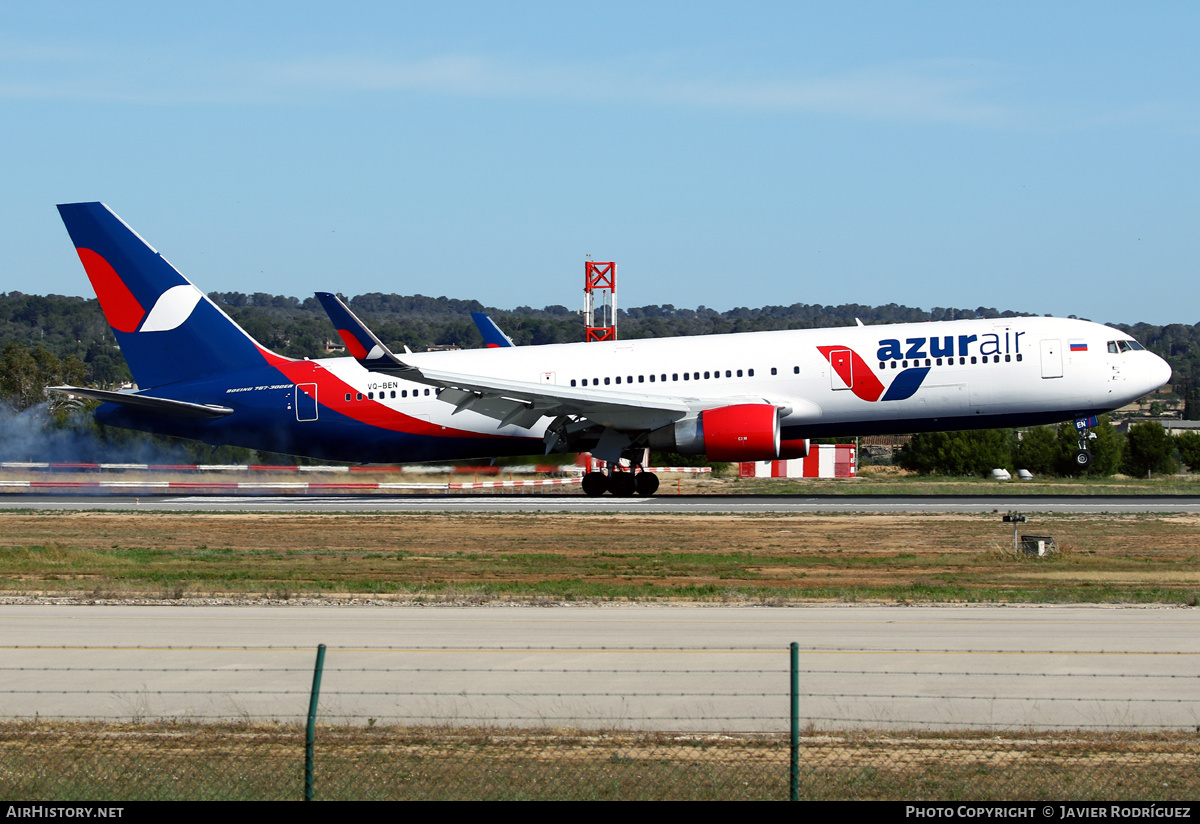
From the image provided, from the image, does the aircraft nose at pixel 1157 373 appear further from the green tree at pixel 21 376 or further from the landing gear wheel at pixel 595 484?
the green tree at pixel 21 376

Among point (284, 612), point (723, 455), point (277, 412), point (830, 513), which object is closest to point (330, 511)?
point (277, 412)

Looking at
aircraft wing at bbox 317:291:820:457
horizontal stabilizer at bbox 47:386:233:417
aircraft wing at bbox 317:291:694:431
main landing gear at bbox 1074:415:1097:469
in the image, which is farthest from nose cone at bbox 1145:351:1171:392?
horizontal stabilizer at bbox 47:386:233:417

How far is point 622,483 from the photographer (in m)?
38.4

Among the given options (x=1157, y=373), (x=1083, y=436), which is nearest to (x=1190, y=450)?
(x=1157, y=373)

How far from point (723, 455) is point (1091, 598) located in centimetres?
1716

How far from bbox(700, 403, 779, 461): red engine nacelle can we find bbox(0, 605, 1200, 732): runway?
1693 cm

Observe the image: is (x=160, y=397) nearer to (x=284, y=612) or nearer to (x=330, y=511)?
(x=330, y=511)

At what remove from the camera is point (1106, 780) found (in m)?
8.75

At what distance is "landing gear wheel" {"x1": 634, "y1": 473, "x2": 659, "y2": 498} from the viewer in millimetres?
38469

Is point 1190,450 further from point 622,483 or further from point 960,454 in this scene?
point 622,483

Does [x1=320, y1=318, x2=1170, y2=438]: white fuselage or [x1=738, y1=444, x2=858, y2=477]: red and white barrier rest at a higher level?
[x1=320, y1=318, x2=1170, y2=438]: white fuselage

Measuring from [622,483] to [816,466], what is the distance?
30294 millimetres

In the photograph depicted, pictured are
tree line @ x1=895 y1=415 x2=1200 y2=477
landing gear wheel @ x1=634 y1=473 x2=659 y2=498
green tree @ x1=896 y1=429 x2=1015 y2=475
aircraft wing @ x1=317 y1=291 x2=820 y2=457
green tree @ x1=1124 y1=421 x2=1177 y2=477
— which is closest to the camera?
aircraft wing @ x1=317 y1=291 x2=820 y2=457

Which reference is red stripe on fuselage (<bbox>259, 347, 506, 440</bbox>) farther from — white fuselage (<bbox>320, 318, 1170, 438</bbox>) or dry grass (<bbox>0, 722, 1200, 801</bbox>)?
dry grass (<bbox>0, 722, 1200, 801</bbox>)
